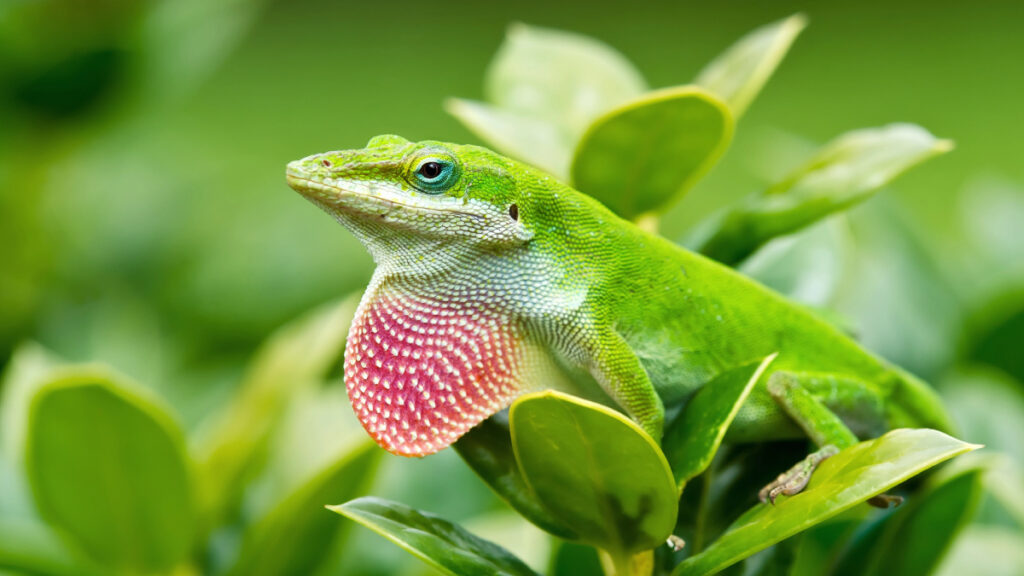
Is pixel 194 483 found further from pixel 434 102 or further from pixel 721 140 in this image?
pixel 434 102

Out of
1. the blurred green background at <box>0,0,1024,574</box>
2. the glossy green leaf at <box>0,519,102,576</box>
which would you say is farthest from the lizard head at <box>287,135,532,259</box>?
the glossy green leaf at <box>0,519,102,576</box>

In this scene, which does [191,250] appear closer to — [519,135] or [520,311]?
[519,135]

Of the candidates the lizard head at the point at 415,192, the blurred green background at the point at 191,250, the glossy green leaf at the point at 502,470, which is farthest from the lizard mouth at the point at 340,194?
the blurred green background at the point at 191,250

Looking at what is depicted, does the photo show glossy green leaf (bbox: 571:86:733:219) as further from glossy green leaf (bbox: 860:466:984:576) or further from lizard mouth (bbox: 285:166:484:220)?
glossy green leaf (bbox: 860:466:984:576)

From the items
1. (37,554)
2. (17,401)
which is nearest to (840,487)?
(37,554)

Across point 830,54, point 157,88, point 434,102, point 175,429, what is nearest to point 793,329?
point 175,429

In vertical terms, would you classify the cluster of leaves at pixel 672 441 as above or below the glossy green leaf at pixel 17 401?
above

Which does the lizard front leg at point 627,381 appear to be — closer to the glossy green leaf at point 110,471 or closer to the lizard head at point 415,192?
the lizard head at point 415,192
